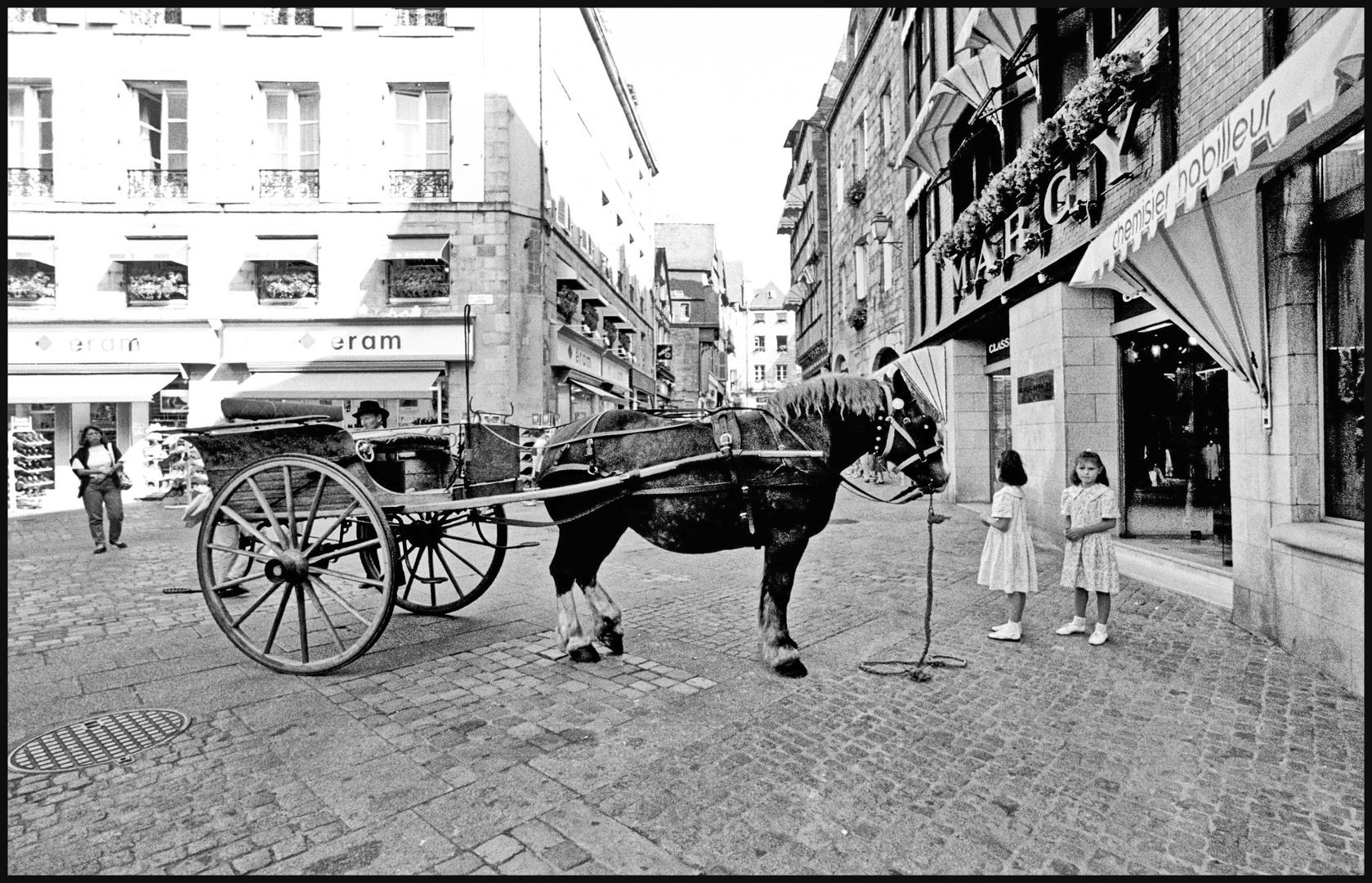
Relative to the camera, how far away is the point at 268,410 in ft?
16.6

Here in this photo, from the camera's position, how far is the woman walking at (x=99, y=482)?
396 inches

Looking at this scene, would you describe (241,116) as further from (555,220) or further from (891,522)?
(891,522)

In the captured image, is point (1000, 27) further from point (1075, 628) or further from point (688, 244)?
point (688, 244)

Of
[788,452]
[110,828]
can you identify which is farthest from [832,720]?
[110,828]

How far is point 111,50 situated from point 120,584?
1875 cm

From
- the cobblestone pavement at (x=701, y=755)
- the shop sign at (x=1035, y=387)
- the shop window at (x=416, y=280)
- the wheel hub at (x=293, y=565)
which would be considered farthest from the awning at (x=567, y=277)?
the wheel hub at (x=293, y=565)

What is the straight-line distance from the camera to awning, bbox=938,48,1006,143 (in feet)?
37.7

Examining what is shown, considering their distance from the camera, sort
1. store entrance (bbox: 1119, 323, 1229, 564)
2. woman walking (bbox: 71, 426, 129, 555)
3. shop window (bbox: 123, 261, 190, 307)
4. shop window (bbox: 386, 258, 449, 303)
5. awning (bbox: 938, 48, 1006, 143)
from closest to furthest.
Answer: store entrance (bbox: 1119, 323, 1229, 564)
woman walking (bbox: 71, 426, 129, 555)
awning (bbox: 938, 48, 1006, 143)
shop window (bbox: 123, 261, 190, 307)
shop window (bbox: 386, 258, 449, 303)

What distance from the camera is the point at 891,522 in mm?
12938

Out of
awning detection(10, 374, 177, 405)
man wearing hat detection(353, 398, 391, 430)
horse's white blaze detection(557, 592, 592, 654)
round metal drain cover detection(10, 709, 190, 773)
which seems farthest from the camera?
awning detection(10, 374, 177, 405)

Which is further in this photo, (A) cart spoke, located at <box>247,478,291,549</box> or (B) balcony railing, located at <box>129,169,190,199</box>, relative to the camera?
(B) balcony railing, located at <box>129,169,190,199</box>

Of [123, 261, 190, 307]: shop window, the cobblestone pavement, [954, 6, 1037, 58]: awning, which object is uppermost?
[954, 6, 1037, 58]: awning

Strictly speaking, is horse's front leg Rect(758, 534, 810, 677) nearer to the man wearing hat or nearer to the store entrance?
the man wearing hat

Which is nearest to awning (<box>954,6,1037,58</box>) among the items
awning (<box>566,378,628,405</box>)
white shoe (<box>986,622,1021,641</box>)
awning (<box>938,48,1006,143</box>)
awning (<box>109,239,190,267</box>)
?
awning (<box>938,48,1006,143</box>)
